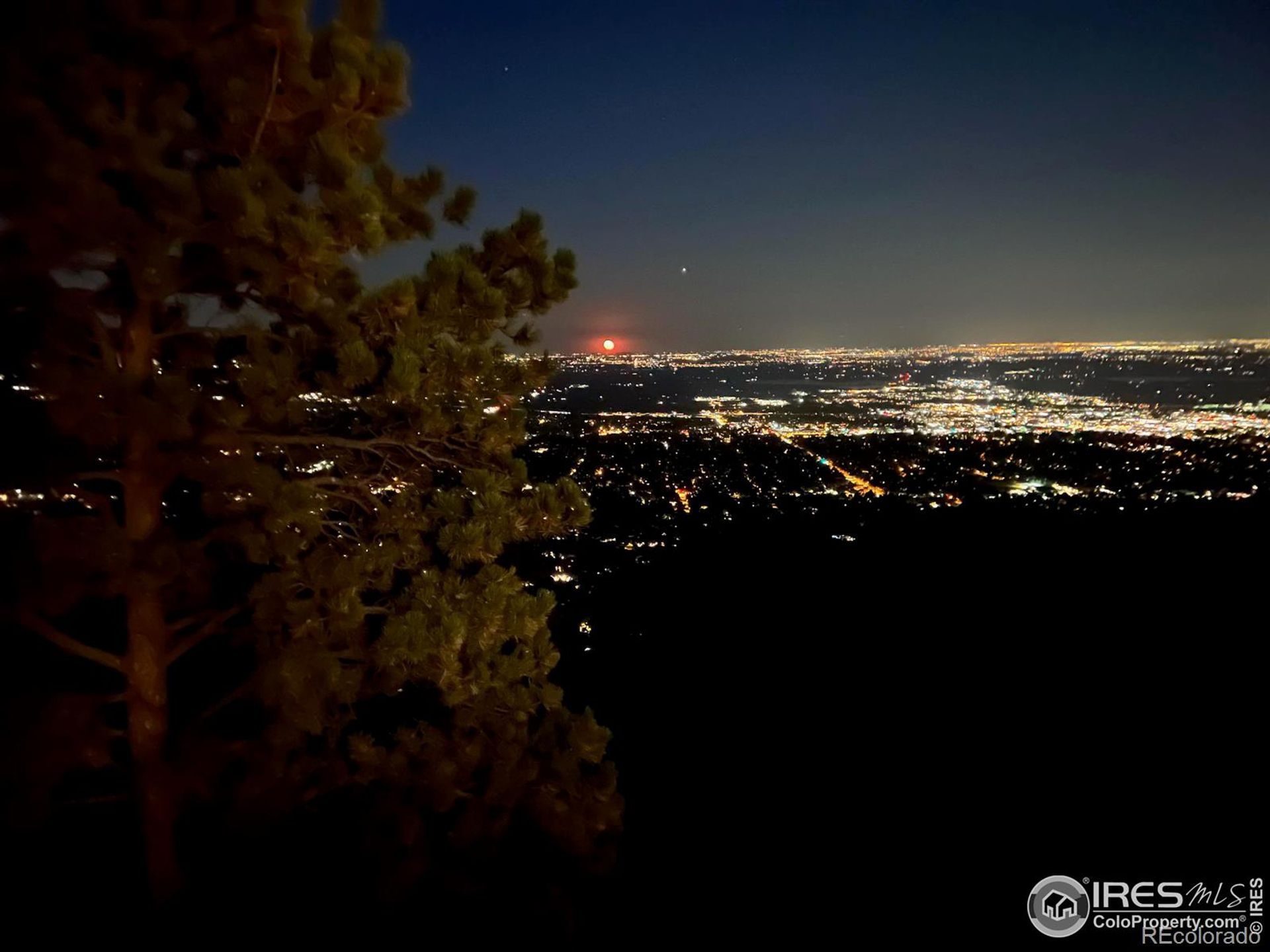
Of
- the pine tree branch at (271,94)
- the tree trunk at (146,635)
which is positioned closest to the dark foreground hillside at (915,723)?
the tree trunk at (146,635)

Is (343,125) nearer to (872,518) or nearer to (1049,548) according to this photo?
(1049,548)

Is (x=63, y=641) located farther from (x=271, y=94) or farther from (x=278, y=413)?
(x=271, y=94)

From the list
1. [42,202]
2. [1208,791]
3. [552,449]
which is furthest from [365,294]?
[552,449]

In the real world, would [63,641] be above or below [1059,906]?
above

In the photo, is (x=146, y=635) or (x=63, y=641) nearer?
(x=63, y=641)

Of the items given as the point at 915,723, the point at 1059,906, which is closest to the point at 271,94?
the point at 1059,906

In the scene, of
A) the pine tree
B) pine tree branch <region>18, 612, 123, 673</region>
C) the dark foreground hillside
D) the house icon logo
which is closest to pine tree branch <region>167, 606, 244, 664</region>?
the pine tree
